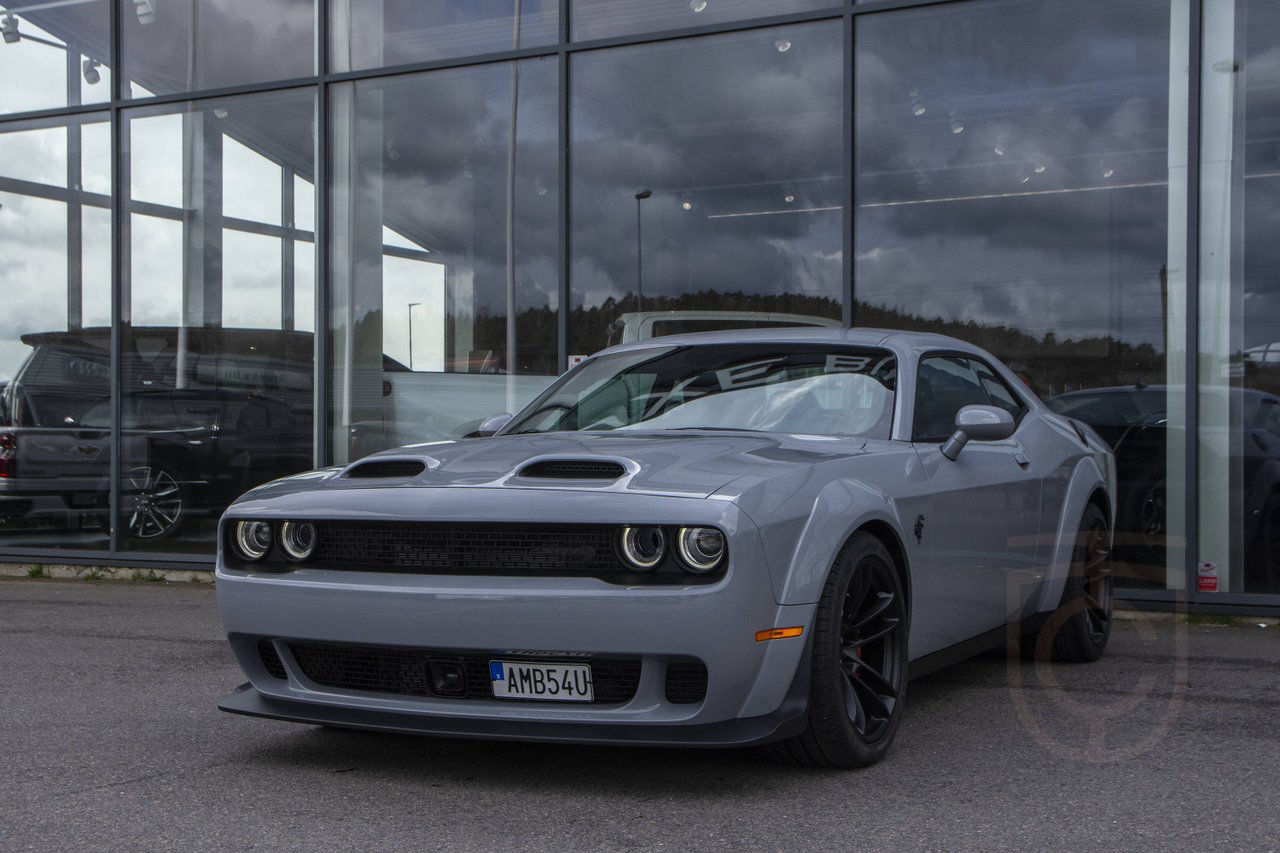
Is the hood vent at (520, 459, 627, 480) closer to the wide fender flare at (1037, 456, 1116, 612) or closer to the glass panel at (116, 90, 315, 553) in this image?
the wide fender flare at (1037, 456, 1116, 612)

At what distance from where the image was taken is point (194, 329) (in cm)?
→ 1061

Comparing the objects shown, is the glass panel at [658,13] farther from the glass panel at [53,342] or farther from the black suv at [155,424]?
the glass panel at [53,342]

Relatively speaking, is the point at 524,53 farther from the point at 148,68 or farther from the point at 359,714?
the point at 359,714

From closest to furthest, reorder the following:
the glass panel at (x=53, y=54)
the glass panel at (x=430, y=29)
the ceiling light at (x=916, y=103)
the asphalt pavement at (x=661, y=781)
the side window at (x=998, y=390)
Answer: the asphalt pavement at (x=661, y=781) → the side window at (x=998, y=390) → the ceiling light at (x=916, y=103) → the glass panel at (x=430, y=29) → the glass panel at (x=53, y=54)

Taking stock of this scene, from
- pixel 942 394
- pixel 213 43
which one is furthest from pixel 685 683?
pixel 213 43

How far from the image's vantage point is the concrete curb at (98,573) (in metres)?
10.2

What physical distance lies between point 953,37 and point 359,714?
20.4 feet

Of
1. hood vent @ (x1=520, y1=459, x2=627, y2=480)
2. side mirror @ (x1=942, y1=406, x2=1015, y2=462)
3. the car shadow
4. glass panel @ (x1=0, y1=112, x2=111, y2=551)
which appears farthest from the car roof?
glass panel @ (x1=0, y1=112, x2=111, y2=551)

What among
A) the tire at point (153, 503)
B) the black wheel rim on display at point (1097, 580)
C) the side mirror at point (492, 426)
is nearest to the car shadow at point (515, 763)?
the side mirror at point (492, 426)

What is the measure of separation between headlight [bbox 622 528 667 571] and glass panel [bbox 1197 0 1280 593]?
509 cm

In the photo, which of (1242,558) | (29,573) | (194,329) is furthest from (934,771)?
(29,573)

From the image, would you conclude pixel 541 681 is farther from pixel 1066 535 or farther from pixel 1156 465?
pixel 1156 465

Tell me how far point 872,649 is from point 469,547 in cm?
129

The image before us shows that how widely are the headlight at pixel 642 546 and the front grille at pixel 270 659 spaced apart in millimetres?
1181
